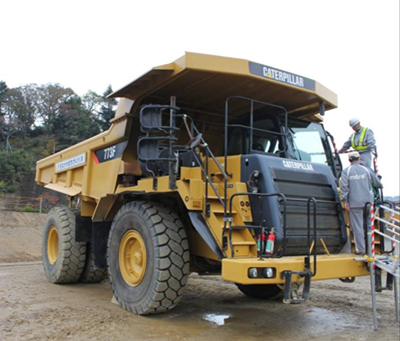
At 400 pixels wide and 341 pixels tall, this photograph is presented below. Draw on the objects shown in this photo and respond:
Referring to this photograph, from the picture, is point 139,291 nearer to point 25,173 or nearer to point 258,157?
point 258,157

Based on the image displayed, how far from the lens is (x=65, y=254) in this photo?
755 cm

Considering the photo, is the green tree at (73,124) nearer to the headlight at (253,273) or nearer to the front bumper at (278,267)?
the front bumper at (278,267)

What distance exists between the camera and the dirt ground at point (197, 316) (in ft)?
15.1

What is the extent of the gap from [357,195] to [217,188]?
5.49 ft

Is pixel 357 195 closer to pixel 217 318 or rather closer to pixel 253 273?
pixel 253 273

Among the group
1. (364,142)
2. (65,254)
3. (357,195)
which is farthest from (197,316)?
(364,142)

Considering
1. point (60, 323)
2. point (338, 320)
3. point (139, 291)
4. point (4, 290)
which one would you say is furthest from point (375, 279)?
point (4, 290)

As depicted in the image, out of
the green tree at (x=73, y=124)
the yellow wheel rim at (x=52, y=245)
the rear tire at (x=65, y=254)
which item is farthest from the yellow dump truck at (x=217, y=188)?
the green tree at (x=73, y=124)

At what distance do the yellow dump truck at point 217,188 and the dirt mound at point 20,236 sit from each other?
8707 millimetres

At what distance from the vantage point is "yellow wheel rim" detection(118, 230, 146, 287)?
529 cm

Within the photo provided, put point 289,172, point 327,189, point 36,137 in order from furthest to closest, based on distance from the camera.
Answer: point 36,137 → point 327,189 → point 289,172

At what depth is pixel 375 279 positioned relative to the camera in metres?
5.10

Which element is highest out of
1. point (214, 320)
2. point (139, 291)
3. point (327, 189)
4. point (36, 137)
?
point (36, 137)

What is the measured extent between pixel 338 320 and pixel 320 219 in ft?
4.30
